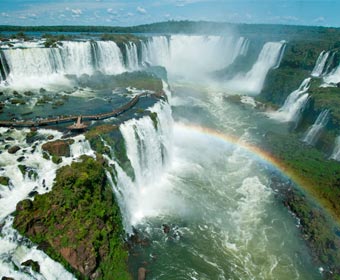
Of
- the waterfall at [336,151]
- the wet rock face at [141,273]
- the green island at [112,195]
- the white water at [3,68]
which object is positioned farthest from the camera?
the white water at [3,68]

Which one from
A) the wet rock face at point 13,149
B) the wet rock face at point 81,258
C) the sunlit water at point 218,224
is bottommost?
the sunlit water at point 218,224

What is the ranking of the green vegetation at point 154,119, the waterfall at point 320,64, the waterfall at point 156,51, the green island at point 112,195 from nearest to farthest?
1. the green island at point 112,195
2. the green vegetation at point 154,119
3. the waterfall at point 320,64
4. the waterfall at point 156,51

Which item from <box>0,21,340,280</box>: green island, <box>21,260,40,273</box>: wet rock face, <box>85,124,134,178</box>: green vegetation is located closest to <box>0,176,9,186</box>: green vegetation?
<box>0,21,340,280</box>: green island

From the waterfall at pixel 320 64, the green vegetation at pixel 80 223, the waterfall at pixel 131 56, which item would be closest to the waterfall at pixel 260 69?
the waterfall at pixel 320 64

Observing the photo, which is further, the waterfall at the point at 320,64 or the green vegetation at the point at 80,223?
the waterfall at the point at 320,64

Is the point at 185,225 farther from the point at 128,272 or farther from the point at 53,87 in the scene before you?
the point at 53,87

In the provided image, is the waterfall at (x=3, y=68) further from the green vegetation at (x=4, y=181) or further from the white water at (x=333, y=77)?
the white water at (x=333, y=77)
